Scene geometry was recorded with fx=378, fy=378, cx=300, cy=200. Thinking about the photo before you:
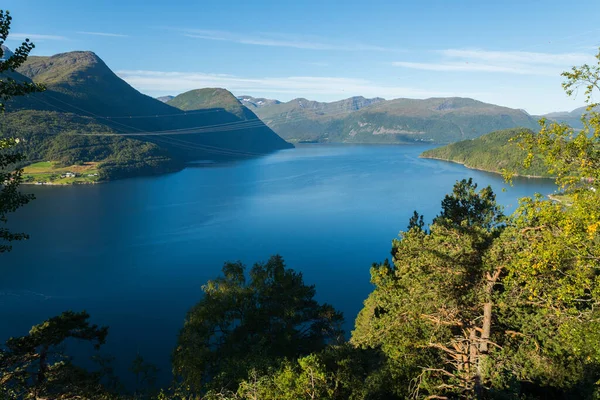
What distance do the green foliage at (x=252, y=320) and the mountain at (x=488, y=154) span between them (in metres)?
98.3

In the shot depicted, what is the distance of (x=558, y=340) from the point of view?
8.54 m

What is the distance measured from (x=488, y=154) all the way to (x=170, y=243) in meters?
118

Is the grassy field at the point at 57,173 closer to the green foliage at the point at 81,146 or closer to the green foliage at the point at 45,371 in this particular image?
the green foliage at the point at 81,146

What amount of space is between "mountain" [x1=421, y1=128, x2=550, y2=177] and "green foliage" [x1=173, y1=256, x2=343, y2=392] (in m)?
98.3

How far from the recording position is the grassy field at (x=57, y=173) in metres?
87.8

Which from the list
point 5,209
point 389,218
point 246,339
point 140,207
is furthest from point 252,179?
point 5,209

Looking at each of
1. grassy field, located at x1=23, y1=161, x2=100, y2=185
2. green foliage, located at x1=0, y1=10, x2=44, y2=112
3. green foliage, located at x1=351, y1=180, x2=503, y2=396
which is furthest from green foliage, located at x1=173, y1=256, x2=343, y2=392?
grassy field, located at x1=23, y1=161, x2=100, y2=185

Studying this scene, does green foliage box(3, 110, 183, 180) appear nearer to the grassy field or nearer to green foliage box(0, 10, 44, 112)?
the grassy field

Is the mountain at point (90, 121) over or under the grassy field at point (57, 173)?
over

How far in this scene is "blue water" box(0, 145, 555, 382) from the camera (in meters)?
31.7

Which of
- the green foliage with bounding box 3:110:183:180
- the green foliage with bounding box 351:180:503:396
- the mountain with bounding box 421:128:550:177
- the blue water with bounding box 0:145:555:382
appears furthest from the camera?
the mountain with bounding box 421:128:550:177

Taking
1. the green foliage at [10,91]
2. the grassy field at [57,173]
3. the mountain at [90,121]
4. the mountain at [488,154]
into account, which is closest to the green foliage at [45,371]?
the green foliage at [10,91]

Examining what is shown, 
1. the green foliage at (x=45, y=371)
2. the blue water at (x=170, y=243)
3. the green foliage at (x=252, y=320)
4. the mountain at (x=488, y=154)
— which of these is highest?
the mountain at (x=488, y=154)

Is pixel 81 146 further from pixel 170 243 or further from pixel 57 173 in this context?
pixel 170 243
